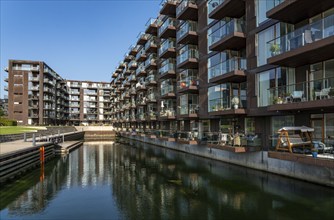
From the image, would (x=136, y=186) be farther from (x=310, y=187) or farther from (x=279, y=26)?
(x=279, y=26)

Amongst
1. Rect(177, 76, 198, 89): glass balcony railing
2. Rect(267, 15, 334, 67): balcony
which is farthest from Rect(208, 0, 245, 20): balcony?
Rect(177, 76, 198, 89): glass balcony railing

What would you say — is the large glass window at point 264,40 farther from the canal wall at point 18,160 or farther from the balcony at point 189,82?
the canal wall at point 18,160

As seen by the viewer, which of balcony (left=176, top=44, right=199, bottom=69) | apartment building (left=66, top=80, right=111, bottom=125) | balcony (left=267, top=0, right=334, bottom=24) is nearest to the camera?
balcony (left=267, top=0, right=334, bottom=24)

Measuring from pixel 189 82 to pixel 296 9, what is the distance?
16505 millimetres

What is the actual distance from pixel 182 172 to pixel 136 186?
16.3ft

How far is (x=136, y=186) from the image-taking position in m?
16.2

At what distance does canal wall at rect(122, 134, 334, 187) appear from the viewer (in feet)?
44.9

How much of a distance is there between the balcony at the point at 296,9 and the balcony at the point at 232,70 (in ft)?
17.1

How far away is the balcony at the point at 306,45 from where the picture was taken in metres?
13.8

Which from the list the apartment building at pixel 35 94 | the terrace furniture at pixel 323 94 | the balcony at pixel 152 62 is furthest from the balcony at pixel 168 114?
the apartment building at pixel 35 94

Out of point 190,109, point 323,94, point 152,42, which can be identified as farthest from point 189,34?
point 323,94

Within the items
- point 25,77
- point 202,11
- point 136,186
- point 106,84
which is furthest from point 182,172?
Result: point 106,84

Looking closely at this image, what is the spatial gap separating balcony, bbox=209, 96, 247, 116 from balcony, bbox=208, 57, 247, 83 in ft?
5.43

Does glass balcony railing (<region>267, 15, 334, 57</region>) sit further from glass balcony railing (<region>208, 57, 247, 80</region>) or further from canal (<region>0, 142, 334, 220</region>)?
canal (<region>0, 142, 334, 220</region>)
